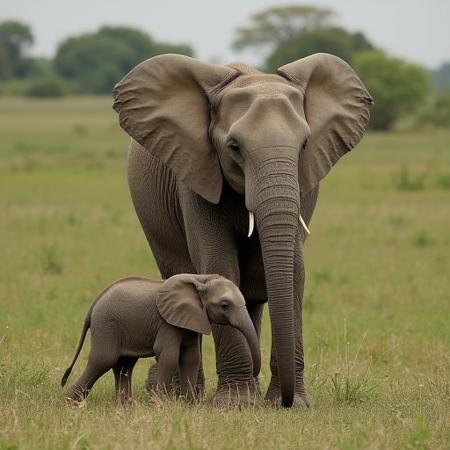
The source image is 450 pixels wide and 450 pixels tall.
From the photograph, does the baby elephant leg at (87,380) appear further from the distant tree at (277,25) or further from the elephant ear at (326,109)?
the distant tree at (277,25)

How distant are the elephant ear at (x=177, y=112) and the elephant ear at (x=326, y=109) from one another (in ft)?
1.57

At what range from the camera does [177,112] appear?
8.00 m

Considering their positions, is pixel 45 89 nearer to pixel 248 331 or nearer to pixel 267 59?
pixel 267 59

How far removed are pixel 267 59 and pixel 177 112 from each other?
9071cm

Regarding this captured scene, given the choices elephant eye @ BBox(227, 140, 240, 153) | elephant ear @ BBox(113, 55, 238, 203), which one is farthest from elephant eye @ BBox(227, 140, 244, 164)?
elephant ear @ BBox(113, 55, 238, 203)

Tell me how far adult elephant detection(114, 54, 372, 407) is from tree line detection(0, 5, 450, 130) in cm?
5867

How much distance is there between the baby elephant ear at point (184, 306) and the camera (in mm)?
7336

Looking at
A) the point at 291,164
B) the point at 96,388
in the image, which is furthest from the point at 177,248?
the point at 291,164

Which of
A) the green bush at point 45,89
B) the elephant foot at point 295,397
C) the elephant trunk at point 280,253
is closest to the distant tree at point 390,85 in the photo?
the green bush at point 45,89

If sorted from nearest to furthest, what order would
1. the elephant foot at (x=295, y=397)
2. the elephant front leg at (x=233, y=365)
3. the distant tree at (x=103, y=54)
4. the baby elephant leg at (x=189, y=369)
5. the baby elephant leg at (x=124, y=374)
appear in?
1. the baby elephant leg at (x=189, y=369)
2. the elephant foot at (x=295, y=397)
3. the baby elephant leg at (x=124, y=374)
4. the elephant front leg at (x=233, y=365)
5. the distant tree at (x=103, y=54)

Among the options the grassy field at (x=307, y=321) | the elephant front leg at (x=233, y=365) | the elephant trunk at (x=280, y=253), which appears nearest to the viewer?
the grassy field at (x=307, y=321)

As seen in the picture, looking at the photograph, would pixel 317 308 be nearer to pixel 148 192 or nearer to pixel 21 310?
pixel 21 310

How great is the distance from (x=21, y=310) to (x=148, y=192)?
3084 millimetres

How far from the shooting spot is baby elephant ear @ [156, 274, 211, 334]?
7336 millimetres
